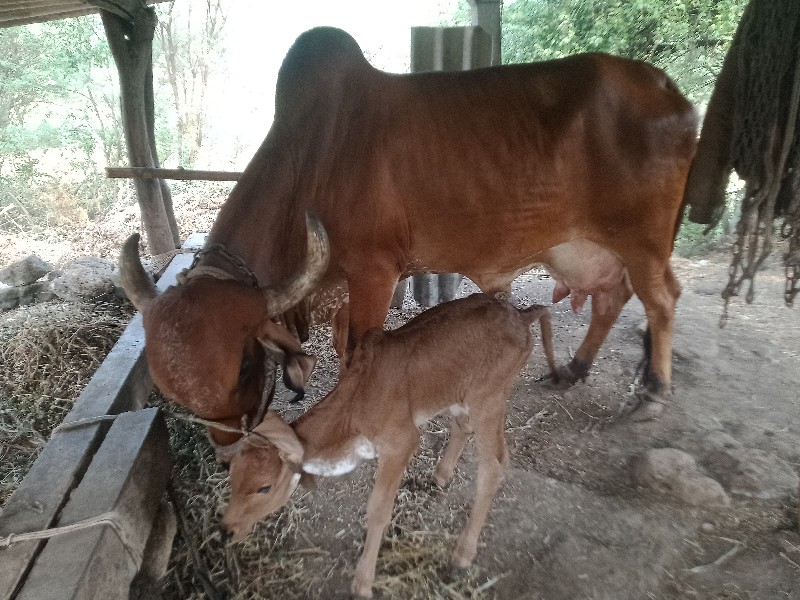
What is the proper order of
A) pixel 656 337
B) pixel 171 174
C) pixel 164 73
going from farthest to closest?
pixel 164 73
pixel 171 174
pixel 656 337

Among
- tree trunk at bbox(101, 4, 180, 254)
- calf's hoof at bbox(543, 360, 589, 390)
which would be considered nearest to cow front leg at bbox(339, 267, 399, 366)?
calf's hoof at bbox(543, 360, 589, 390)

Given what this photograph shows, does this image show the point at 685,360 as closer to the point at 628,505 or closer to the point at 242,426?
the point at 628,505

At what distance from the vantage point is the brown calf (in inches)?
86.7

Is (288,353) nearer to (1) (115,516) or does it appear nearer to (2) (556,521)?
(1) (115,516)

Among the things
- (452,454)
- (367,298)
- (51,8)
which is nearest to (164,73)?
(51,8)

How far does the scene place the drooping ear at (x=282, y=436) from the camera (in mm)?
2041

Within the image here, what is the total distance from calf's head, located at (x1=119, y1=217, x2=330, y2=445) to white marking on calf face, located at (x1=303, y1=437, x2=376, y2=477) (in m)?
0.34

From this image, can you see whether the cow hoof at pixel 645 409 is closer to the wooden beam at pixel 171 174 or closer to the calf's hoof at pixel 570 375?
the calf's hoof at pixel 570 375

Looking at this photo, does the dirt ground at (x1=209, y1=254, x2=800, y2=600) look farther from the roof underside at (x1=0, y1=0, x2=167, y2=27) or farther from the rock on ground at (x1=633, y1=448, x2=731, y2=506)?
the roof underside at (x1=0, y1=0, x2=167, y2=27)

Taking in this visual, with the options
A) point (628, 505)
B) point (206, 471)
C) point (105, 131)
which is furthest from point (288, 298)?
point (105, 131)

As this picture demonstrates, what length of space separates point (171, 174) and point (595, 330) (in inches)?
155

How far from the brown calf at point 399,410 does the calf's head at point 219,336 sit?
0.73 ft

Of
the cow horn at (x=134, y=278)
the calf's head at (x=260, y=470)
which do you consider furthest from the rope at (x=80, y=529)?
the cow horn at (x=134, y=278)

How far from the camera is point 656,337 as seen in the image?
134 inches
